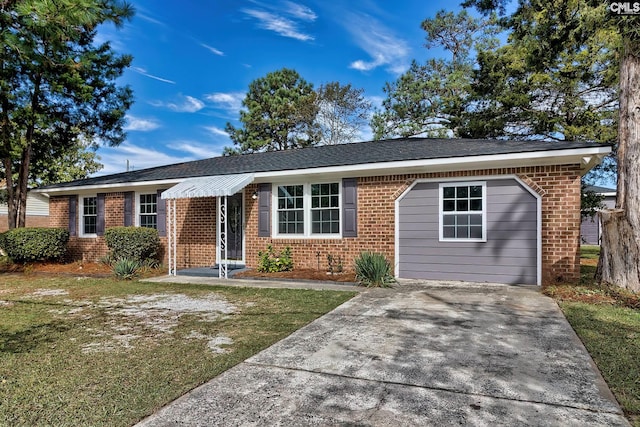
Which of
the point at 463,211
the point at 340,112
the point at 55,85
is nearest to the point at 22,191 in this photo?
the point at 55,85

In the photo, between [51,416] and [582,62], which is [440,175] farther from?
[582,62]

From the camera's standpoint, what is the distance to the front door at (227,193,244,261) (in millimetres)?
11289

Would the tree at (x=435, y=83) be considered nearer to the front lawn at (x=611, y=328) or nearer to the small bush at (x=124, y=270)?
the front lawn at (x=611, y=328)

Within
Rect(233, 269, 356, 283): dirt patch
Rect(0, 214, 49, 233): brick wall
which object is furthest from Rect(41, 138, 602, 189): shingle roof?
Rect(0, 214, 49, 233): brick wall

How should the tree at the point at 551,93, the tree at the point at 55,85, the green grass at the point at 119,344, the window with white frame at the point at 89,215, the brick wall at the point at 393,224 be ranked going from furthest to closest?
1. the tree at the point at 551,93
2. the window with white frame at the point at 89,215
3. the tree at the point at 55,85
4. the brick wall at the point at 393,224
5. the green grass at the point at 119,344

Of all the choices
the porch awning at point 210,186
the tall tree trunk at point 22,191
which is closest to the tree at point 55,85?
the tall tree trunk at point 22,191

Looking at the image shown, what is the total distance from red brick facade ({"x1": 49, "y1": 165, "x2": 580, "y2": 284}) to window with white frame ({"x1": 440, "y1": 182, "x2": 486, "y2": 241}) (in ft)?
0.96

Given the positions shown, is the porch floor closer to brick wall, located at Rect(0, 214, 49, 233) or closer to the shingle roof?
the shingle roof

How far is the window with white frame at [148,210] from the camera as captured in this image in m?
12.2

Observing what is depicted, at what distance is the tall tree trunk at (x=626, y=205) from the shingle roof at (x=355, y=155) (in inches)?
30.3

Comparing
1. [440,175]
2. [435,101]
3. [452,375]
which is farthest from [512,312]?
[435,101]

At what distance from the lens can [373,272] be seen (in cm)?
813

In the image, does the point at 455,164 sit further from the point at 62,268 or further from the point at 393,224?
the point at 62,268

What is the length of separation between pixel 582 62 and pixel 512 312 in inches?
507
